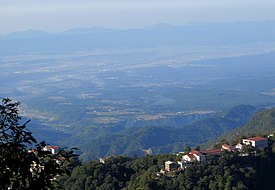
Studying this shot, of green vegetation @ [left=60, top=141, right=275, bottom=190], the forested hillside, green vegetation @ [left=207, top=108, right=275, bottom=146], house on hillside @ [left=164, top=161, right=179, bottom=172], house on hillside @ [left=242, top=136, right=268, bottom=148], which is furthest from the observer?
the forested hillside

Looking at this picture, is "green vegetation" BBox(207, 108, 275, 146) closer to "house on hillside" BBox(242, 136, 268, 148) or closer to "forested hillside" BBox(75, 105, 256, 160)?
"forested hillside" BBox(75, 105, 256, 160)

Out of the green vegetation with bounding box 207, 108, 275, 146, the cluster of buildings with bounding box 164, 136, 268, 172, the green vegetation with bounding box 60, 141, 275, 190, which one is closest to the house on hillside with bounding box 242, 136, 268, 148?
the cluster of buildings with bounding box 164, 136, 268, 172

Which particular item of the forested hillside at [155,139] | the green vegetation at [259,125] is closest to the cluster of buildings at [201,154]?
→ the green vegetation at [259,125]

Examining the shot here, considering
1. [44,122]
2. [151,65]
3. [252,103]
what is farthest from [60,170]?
[151,65]

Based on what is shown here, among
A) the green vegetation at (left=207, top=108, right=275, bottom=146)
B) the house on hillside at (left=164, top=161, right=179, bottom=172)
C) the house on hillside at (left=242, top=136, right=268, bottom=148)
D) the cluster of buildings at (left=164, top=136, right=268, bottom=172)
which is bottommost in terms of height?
the green vegetation at (left=207, top=108, right=275, bottom=146)

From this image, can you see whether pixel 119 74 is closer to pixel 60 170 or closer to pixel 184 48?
pixel 184 48

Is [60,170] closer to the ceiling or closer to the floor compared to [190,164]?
closer to the ceiling

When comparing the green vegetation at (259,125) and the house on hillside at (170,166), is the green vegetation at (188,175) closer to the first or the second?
the house on hillside at (170,166)

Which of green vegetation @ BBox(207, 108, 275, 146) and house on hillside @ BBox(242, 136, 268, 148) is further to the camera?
green vegetation @ BBox(207, 108, 275, 146)
